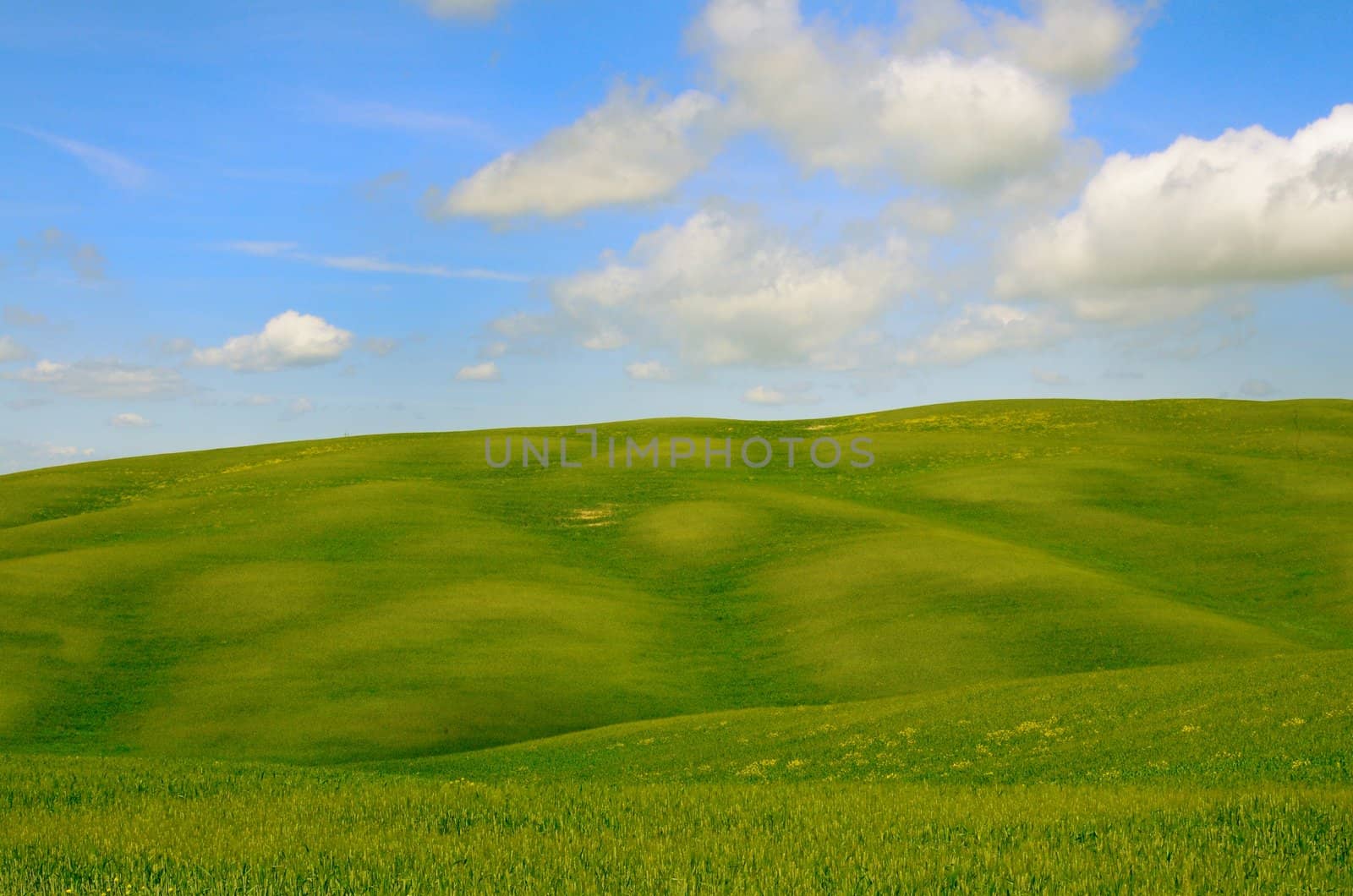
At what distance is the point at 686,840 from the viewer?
1261cm

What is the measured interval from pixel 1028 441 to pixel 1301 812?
282 feet

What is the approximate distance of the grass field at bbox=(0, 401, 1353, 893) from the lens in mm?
12250

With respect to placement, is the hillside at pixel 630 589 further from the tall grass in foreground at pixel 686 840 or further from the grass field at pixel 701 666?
the tall grass in foreground at pixel 686 840

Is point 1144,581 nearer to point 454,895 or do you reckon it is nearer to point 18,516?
point 454,895

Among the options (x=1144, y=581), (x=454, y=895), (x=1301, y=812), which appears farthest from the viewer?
(x=1144, y=581)

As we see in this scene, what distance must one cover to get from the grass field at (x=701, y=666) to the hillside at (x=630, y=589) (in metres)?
0.27

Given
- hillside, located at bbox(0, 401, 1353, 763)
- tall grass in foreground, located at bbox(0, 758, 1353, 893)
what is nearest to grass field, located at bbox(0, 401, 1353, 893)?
tall grass in foreground, located at bbox(0, 758, 1353, 893)

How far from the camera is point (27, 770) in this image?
66.3 ft

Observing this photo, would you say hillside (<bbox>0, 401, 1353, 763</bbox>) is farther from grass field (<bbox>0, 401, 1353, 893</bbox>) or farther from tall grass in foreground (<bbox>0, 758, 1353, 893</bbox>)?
tall grass in foreground (<bbox>0, 758, 1353, 893</bbox>)

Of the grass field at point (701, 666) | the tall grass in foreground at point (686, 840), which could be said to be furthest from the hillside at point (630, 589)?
the tall grass in foreground at point (686, 840)

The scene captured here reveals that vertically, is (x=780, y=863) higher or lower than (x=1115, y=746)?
higher

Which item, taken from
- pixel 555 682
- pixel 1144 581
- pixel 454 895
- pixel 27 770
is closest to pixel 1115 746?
pixel 454 895

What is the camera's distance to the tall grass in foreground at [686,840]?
34.8 feet

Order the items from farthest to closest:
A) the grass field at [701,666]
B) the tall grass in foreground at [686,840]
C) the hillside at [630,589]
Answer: the hillside at [630,589], the grass field at [701,666], the tall grass in foreground at [686,840]
